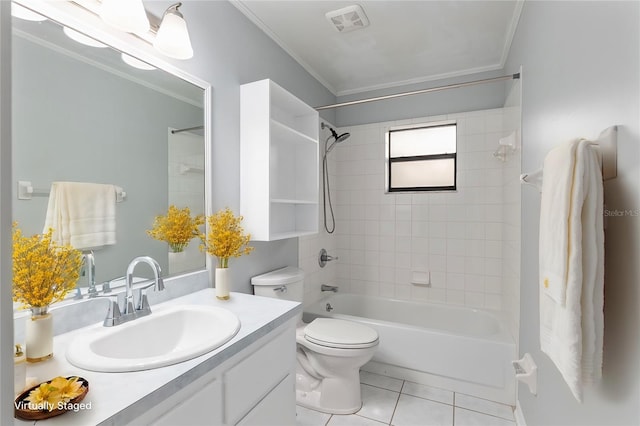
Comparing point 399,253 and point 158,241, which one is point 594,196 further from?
point 399,253

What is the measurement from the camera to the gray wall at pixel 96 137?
980 millimetres

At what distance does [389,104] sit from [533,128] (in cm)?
164

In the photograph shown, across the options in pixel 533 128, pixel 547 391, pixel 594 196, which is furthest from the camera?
pixel 533 128

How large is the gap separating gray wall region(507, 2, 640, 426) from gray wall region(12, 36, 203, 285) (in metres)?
1.61

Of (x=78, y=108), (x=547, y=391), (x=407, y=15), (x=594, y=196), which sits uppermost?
(x=407, y=15)

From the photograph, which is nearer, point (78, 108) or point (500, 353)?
point (78, 108)

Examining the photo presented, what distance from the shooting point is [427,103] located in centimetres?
292

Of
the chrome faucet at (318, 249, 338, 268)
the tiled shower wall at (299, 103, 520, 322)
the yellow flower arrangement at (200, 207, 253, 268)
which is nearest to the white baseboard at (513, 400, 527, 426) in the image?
the tiled shower wall at (299, 103, 520, 322)

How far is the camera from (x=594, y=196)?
29.5 inches

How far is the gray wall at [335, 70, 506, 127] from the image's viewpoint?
270cm

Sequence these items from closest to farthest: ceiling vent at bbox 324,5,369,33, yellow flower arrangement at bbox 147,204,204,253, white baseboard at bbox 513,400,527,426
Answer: yellow flower arrangement at bbox 147,204,204,253, white baseboard at bbox 513,400,527,426, ceiling vent at bbox 324,5,369,33

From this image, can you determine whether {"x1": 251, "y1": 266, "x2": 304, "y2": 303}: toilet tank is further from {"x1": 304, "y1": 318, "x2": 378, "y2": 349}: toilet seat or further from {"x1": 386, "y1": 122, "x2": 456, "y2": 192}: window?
{"x1": 386, "y1": 122, "x2": 456, "y2": 192}: window

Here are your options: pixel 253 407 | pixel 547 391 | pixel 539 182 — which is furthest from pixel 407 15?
pixel 253 407

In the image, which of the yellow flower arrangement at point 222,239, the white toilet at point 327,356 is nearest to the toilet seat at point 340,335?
the white toilet at point 327,356
